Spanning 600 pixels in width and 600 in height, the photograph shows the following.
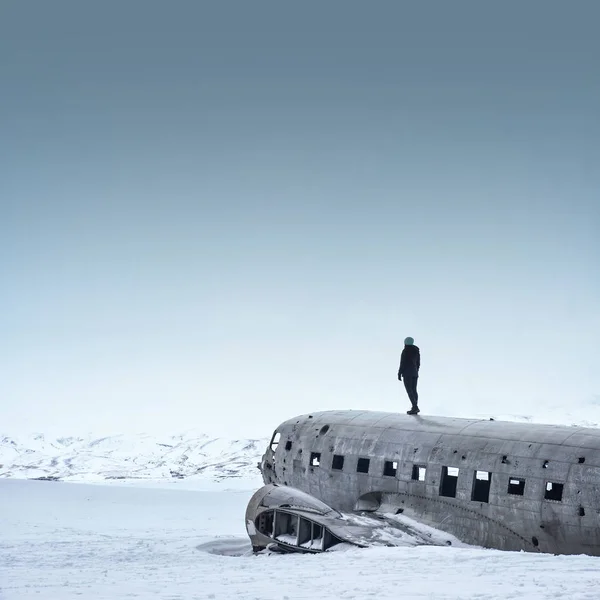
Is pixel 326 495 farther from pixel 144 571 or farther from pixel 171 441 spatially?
pixel 171 441

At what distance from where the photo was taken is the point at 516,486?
61.9ft

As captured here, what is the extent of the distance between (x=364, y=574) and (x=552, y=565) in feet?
11.6

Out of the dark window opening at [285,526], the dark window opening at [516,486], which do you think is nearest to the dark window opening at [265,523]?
the dark window opening at [285,526]

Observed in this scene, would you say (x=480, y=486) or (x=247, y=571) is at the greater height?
(x=480, y=486)

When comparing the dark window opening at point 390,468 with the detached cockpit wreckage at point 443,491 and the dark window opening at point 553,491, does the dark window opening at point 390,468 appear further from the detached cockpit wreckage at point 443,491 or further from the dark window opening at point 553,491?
the dark window opening at point 553,491

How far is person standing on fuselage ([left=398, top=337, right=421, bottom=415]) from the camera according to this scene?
25.3 meters

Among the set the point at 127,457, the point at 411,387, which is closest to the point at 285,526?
the point at 411,387

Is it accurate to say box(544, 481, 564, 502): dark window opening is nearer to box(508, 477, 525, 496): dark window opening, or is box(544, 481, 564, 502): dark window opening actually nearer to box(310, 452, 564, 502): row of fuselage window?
box(310, 452, 564, 502): row of fuselage window

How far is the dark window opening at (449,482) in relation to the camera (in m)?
20.4

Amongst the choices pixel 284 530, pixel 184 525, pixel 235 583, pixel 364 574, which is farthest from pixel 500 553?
pixel 184 525

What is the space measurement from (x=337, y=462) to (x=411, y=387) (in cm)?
388

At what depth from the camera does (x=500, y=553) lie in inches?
589

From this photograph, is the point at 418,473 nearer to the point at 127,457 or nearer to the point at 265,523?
the point at 265,523

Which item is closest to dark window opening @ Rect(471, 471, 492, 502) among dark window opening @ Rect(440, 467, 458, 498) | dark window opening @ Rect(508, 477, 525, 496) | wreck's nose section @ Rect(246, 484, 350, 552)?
dark window opening @ Rect(440, 467, 458, 498)
